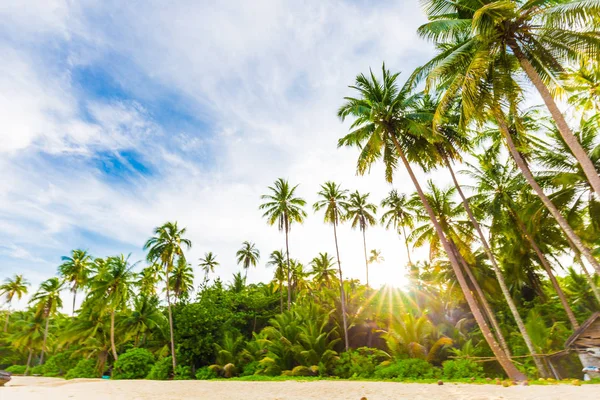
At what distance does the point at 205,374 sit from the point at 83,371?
1358 cm

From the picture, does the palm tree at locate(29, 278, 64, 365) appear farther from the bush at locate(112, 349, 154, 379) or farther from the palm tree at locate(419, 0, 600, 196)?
the palm tree at locate(419, 0, 600, 196)

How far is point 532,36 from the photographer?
9.89 m

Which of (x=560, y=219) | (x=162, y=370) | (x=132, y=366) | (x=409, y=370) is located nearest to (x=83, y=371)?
(x=132, y=366)

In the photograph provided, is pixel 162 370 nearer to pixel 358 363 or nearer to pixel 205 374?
pixel 205 374

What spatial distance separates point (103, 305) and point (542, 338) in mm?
33373

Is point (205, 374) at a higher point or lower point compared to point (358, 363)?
lower

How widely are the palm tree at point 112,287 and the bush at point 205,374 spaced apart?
32.9ft

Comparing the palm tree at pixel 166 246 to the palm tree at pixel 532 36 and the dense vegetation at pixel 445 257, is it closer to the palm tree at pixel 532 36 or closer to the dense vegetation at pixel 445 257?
the dense vegetation at pixel 445 257

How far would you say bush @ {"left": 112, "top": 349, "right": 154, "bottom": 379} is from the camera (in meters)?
24.0

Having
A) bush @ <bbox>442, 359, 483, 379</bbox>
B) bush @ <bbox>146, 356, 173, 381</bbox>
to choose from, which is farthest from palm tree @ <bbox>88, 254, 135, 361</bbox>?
bush @ <bbox>442, 359, 483, 379</bbox>

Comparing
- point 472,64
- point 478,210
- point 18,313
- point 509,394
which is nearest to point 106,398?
point 509,394

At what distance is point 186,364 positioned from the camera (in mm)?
24562

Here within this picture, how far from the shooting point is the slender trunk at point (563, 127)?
820cm

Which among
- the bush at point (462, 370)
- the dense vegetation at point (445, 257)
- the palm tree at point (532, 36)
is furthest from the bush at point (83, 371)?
the palm tree at point (532, 36)
